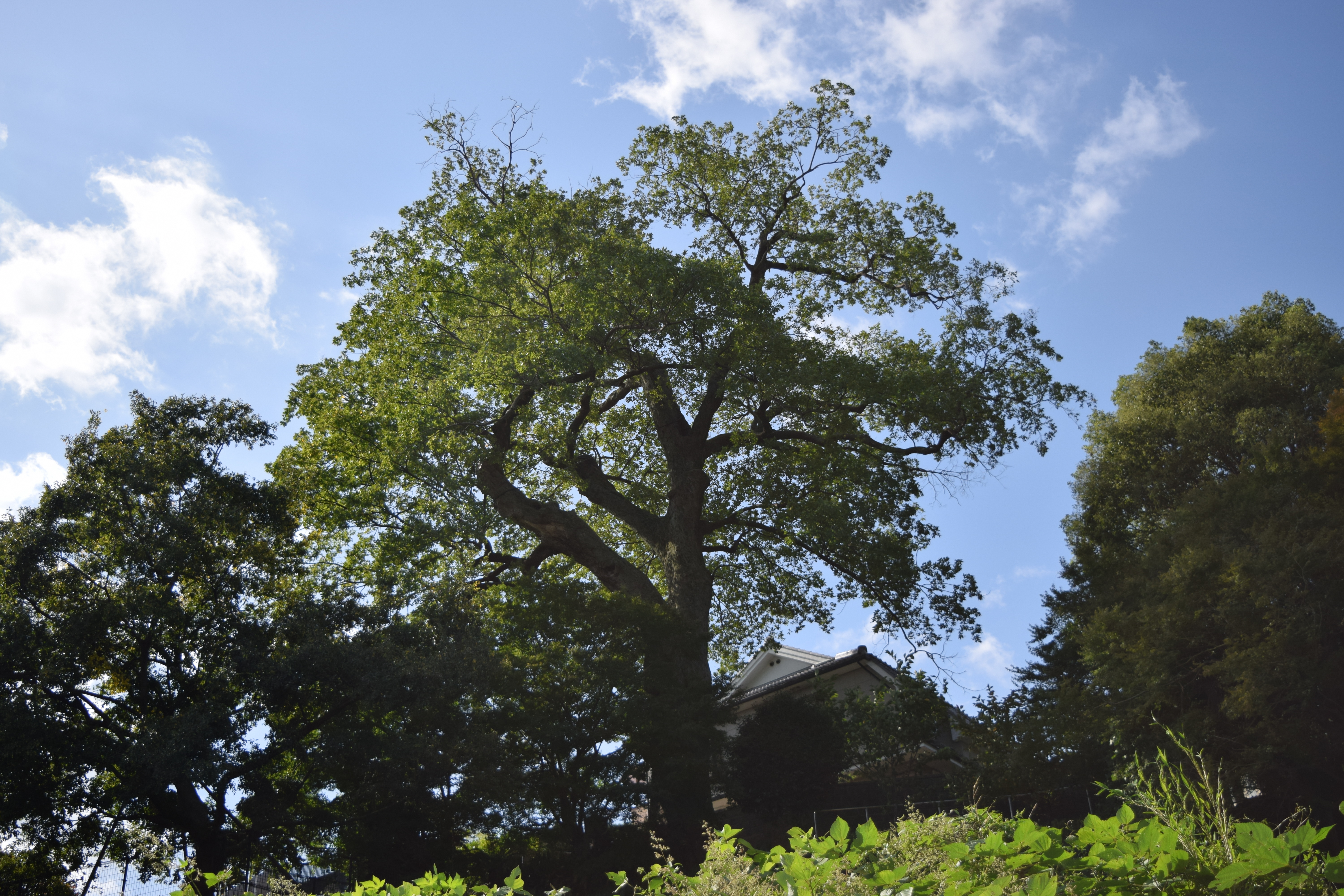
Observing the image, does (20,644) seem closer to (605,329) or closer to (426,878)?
(605,329)

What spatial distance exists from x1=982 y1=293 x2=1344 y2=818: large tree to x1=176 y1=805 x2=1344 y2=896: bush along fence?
10.9 m

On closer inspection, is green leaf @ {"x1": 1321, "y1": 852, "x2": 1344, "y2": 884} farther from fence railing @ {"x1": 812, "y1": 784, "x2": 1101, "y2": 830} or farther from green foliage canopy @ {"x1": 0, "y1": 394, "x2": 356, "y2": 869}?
fence railing @ {"x1": 812, "y1": 784, "x2": 1101, "y2": 830}

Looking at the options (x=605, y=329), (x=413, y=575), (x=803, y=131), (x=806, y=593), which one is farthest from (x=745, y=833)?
(x=803, y=131)

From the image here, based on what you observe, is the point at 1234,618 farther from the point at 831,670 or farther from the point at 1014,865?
the point at 1014,865

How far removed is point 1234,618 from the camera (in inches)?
542

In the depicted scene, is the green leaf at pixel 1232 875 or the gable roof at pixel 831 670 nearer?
the green leaf at pixel 1232 875

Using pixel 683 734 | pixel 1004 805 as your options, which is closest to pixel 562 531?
pixel 683 734

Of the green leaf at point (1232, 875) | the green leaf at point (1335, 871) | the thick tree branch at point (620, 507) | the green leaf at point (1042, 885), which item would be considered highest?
the thick tree branch at point (620, 507)

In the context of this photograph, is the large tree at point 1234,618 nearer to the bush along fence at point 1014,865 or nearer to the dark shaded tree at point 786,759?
the dark shaded tree at point 786,759

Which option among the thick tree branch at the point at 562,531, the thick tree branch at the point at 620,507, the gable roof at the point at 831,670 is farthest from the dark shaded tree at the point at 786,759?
the gable roof at the point at 831,670

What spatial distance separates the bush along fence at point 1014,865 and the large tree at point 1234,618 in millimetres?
10946

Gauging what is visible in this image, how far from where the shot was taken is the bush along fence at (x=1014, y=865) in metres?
2.08

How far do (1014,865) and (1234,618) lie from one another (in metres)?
14.0

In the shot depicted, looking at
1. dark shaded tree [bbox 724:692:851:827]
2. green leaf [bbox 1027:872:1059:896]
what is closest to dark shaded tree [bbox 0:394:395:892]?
dark shaded tree [bbox 724:692:851:827]
